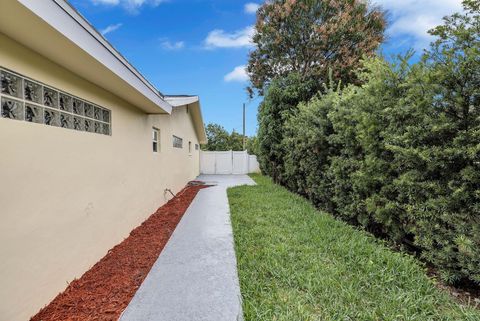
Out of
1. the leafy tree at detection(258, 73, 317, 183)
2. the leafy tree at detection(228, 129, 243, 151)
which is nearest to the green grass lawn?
the leafy tree at detection(258, 73, 317, 183)

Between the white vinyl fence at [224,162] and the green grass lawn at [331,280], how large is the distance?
17117 mm

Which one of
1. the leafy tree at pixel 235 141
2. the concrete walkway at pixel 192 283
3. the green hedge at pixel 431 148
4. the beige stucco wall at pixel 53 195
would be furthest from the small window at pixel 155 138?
the leafy tree at pixel 235 141

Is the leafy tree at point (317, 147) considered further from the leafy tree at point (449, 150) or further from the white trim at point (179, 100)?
the white trim at point (179, 100)

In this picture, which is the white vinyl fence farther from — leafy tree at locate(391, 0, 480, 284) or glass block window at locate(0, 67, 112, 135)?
leafy tree at locate(391, 0, 480, 284)

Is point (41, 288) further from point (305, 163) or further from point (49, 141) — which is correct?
point (305, 163)

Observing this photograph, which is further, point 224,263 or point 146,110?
point 146,110

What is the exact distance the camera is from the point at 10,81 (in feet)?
8.45

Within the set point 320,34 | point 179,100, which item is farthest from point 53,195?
point 320,34

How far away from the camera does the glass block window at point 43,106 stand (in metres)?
2.55

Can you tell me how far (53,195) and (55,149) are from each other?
0.52 m

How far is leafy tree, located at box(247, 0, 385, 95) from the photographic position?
1438 centimetres

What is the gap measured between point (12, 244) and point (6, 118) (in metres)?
1.14

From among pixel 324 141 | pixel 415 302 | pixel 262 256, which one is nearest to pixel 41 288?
pixel 262 256

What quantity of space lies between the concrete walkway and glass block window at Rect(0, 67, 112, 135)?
2178 millimetres
